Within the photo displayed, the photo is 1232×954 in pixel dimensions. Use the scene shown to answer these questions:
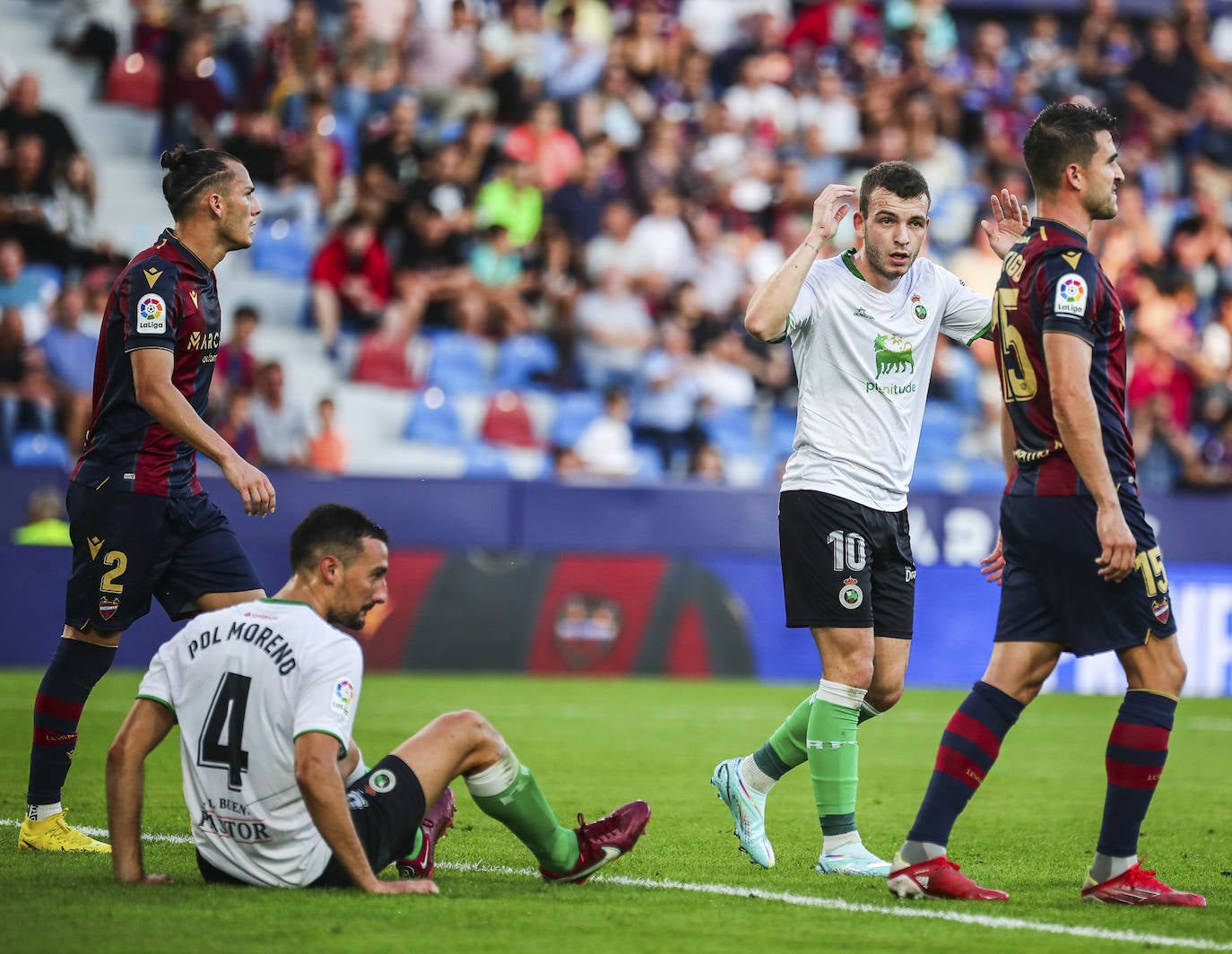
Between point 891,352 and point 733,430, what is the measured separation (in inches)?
434

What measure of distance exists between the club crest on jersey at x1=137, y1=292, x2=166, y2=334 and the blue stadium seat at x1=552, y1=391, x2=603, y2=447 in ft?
34.1

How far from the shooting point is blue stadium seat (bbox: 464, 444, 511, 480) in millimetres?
15992

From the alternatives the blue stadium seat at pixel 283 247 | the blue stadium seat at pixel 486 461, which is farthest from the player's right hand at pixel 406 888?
the blue stadium seat at pixel 283 247

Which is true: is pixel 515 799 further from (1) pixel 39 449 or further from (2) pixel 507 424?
(2) pixel 507 424

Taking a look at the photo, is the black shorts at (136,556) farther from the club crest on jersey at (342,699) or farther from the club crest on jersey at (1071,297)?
the club crest on jersey at (1071,297)

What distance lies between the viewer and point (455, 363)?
1662cm

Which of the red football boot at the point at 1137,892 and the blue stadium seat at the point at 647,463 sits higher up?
the blue stadium seat at the point at 647,463

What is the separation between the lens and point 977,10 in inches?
940

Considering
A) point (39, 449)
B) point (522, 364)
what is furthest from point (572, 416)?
point (39, 449)

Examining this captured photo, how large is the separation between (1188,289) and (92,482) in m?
16.3

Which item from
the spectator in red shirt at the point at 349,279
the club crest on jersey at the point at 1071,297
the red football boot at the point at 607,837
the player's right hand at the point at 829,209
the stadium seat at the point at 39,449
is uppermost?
the spectator in red shirt at the point at 349,279

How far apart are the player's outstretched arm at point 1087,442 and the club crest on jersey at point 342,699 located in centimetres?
228

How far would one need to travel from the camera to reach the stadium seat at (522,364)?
1680 cm

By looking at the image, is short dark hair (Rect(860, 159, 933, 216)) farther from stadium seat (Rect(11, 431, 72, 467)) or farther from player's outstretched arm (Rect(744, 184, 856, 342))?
stadium seat (Rect(11, 431, 72, 467))
